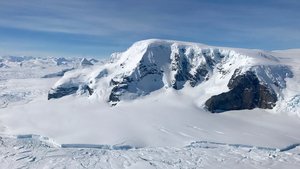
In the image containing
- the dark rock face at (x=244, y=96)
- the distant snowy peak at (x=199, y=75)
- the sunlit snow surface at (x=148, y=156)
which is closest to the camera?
the sunlit snow surface at (x=148, y=156)

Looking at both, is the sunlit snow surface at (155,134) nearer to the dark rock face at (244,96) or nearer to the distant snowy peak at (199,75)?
the dark rock face at (244,96)

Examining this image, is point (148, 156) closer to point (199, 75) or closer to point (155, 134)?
point (155, 134)

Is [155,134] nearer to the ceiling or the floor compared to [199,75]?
nearer to the floor

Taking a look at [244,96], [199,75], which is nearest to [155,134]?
[244,96]

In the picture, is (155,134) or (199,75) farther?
(199,75)

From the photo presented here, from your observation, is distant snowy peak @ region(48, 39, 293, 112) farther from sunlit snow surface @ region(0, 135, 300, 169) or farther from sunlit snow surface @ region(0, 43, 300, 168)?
sunlit snow surface @ region(0, 135, 300, 169)

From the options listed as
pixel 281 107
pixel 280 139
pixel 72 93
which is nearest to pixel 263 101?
pixel 281 107

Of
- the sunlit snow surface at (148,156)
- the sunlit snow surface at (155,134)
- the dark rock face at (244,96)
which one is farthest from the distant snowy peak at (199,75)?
the sunlit snow surface at (148,156)

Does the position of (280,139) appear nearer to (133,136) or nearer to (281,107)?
(281,107)
